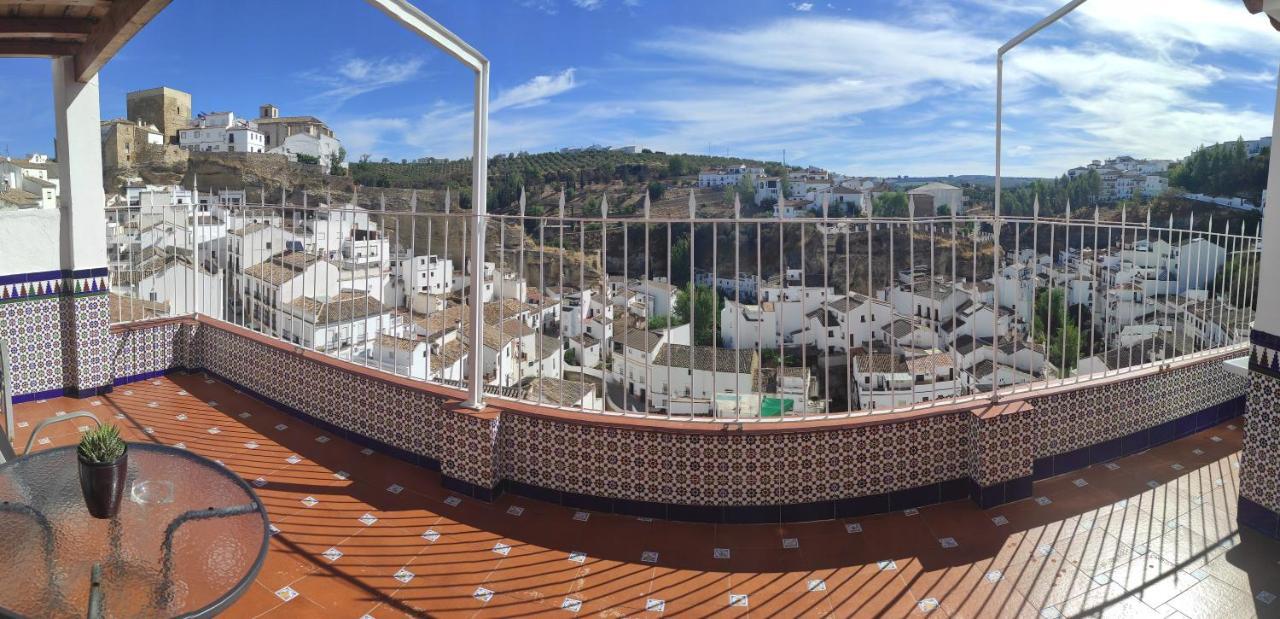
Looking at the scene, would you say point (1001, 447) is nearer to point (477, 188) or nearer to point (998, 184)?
point (998, 184)

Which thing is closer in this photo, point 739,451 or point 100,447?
point 100,447

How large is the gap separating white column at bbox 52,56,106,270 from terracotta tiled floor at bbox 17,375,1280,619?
2.25 meters

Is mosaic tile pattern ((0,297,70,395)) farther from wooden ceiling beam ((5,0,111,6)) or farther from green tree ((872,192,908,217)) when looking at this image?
green tree ((872,192,908,217))

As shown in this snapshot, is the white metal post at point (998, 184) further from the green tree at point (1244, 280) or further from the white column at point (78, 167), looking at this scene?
the white column at point (78, 167)

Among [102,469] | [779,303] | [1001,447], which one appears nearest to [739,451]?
[779,303]

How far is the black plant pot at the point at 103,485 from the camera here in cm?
157

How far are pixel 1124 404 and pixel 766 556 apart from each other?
2.41 metres

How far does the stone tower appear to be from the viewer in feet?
198

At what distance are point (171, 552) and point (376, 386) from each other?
2.21 m

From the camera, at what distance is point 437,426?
3.52 metres

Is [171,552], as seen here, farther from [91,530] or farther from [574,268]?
[574,268]

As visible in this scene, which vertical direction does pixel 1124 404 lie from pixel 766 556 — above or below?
above

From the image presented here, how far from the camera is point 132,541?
1.63 meters

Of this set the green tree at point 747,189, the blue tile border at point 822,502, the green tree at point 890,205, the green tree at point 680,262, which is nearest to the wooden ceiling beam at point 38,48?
the blue tile border at point 822,502
